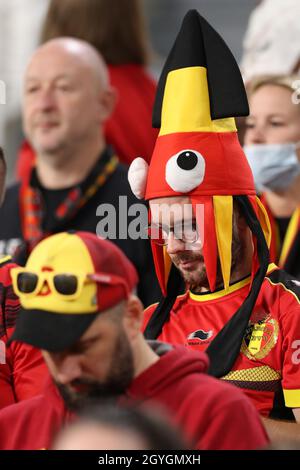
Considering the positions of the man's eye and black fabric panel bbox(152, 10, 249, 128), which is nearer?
black fabric panel bbox(152, 10, 249, 128)

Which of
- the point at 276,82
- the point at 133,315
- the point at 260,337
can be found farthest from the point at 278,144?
the point at 133,315

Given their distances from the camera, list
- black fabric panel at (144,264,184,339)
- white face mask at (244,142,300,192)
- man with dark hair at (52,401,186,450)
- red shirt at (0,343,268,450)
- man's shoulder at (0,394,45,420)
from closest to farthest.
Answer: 1. man with dark hair at (52,401,186,450)
2. red shirt at (0,343,268,450)
3. man's shoulder at (0,394,45,420)
4. black fabric panel at (144,264,184,339)
5. white face mask at (244,142,300,192)

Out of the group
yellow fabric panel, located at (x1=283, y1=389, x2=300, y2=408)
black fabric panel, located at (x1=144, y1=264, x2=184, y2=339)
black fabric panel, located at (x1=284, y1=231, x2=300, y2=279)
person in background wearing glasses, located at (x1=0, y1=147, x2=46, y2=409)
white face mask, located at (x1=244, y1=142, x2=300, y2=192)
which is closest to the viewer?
yellow fabric panel, located at (x1=283, y1=389, x2=300, y2=408)

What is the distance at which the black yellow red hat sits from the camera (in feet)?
8.59

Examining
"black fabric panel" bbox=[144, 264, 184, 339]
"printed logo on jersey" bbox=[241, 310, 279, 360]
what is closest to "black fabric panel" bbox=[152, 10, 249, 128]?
"black fabric panel" bbox=[144, 264, 184, 339]

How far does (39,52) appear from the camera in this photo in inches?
217

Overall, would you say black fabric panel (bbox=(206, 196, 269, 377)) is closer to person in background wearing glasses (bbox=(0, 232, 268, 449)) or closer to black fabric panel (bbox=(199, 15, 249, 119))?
black fabric panel (bbox=(199, 15, 249, 119))

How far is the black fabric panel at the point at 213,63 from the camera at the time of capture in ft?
11.4

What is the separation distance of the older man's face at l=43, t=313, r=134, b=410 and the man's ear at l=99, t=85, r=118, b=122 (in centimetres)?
318

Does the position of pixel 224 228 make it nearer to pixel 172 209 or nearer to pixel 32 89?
pixel 172 209
